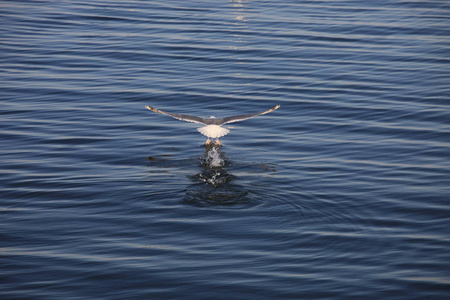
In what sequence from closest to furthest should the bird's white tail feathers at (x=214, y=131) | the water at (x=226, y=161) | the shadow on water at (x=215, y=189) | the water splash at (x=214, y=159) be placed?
the water at (x=226, y=161)
the shadow on water at (x=215, y=189)
the water splash at (x=214, y=159)
the bird's white tail feathers at (x=214, y=131)

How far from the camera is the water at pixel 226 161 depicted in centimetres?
1151

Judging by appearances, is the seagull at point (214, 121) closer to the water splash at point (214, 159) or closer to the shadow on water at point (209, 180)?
the water splash at point (214, 159)

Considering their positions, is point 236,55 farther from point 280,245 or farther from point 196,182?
point 280,245

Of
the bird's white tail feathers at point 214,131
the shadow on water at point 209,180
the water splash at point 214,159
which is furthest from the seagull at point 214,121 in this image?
the shadow on water at point 209,180

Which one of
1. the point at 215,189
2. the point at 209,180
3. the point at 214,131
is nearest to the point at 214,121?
the point at 214,131

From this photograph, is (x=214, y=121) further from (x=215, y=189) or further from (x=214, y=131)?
(x=215, y=189)

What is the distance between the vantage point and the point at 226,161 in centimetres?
1638

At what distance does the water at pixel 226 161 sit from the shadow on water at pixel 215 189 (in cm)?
6

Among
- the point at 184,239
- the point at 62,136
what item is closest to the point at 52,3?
the point at 62,136

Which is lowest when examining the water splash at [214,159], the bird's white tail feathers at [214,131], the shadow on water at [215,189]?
the shadow on water at [215,189]

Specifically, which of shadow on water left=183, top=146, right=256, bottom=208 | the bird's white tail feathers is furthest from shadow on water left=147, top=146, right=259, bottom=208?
the bird's white tail feathers

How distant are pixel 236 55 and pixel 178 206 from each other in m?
12.6

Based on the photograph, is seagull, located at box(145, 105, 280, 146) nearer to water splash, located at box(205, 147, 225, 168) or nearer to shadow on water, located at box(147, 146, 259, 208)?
water splash, located at box(205, 147, 225, 168)

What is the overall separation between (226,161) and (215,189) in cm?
193
